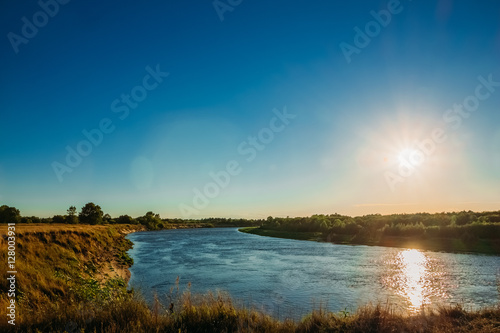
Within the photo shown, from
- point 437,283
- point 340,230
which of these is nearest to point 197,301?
point 437,283

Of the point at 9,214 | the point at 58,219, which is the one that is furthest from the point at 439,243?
the point at 58,219

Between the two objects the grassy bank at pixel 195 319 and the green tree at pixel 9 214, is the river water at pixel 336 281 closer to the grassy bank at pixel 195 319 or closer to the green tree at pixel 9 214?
the grassy bank at pixel 195 319

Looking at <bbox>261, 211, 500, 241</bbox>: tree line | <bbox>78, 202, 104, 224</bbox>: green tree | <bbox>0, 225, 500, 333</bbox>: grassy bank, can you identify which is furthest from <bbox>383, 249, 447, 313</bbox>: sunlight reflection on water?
<bbox>78, 202, 104, 224</bbox>: green tree

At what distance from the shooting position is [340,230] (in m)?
71.9

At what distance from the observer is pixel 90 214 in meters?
95.9

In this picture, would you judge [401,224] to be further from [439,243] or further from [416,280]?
[416,280]

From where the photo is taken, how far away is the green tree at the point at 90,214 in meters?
95.2

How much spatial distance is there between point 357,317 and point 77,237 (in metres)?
27.3

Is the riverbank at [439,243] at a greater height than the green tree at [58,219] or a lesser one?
lesser

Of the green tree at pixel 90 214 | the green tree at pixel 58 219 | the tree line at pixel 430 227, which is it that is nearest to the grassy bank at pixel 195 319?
the tree line at pixel 430 227

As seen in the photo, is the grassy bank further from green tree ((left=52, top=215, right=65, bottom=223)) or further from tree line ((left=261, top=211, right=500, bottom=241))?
green tree ((left=52, top=215, right=65, bottom=223))

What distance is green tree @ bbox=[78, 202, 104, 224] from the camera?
95250mm

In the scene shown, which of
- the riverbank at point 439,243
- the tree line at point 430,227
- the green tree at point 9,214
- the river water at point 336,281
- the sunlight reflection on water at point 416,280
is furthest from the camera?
the green tree at point 9,214

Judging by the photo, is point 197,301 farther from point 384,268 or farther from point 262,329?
point 384,268
